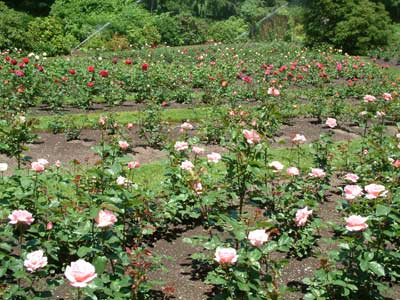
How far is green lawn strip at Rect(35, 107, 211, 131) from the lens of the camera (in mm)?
7105

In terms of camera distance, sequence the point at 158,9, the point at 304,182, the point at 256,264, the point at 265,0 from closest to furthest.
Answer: the point at 256,264
the point at 304,182
the point at 158,9
the point at 265,0

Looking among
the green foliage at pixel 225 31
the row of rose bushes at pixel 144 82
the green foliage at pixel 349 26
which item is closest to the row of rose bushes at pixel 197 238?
the row of rose bushes at pixel 144 82

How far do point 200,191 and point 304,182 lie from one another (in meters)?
1.14

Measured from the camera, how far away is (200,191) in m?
3.79

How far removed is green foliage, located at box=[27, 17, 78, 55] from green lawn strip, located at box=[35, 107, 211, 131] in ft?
32.5

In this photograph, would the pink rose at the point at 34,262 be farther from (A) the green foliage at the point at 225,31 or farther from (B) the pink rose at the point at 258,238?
(A) the green foliage at the point at 225,31

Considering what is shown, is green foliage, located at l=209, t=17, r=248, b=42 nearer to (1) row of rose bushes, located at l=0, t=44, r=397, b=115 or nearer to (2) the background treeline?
(2) the background treeline

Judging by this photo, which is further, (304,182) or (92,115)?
(92,115)

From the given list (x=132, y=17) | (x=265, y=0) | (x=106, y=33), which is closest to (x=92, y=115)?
(x=106, y=33)

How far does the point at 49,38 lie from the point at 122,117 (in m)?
11.7

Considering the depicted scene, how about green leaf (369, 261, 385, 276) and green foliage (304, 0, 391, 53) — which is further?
green foliage (304, 0, 391, 53)

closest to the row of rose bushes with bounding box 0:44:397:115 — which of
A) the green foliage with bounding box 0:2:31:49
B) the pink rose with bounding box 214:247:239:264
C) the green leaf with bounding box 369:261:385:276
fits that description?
the green leaf with bounding box 369:261:385:276

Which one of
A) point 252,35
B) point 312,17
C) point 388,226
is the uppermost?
point 388,226

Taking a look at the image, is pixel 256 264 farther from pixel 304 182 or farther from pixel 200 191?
pixel 304 182
